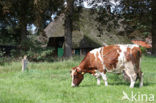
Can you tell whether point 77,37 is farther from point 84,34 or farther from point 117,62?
point 117,62

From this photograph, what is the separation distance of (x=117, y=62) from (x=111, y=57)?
299 millimetres

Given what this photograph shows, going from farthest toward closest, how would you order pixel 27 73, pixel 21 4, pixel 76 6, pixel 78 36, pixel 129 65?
pixel 78 36 → pixel 76 6 → pixel 21 4 → pixel 27 73 → pixel 129 65

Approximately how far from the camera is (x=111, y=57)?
8.37 m

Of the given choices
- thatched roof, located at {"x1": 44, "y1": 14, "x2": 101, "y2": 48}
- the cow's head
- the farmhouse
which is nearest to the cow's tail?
the cow's head

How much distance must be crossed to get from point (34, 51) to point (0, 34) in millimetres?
8008

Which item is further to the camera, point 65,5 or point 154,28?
point 154,28

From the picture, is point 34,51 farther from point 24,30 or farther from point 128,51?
point 128,51

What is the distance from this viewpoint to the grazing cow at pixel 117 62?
812 centimetres

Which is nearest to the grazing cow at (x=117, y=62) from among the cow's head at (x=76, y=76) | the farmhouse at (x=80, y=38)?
the cow's head at (x=76, y=76)

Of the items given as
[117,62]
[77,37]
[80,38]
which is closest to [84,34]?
[80,38]

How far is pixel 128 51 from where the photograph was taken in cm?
820

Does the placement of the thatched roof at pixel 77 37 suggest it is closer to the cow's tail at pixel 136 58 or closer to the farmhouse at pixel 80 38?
the farmhouse at pixel 80 38

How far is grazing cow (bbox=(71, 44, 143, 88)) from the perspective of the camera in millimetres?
8125

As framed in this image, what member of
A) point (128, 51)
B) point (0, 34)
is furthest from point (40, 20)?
point (128, 51)
